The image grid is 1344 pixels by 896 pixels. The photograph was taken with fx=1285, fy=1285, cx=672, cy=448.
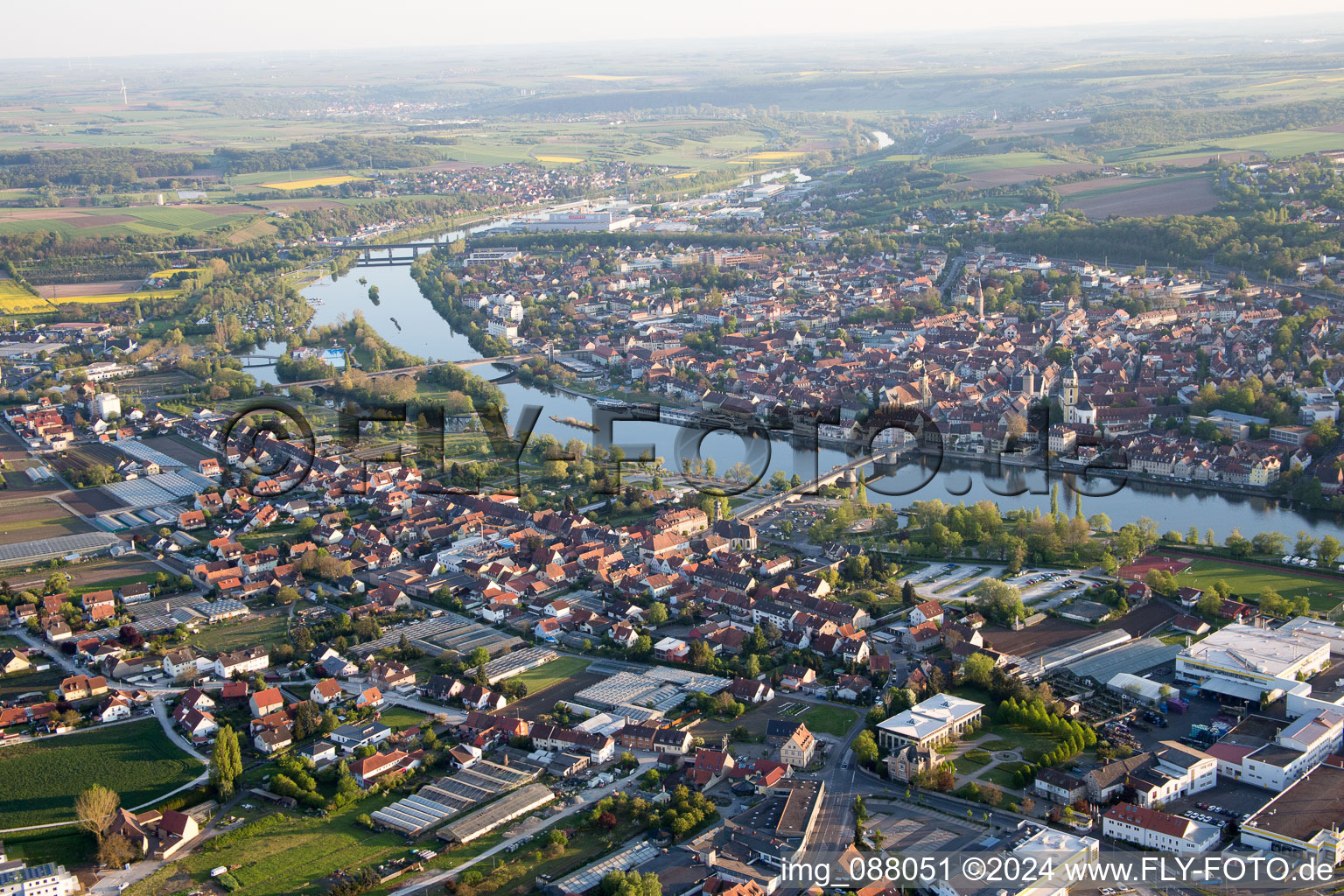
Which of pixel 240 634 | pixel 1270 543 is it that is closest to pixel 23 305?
pixel 240 634

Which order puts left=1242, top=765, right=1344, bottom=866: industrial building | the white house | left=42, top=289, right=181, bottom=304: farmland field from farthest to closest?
1. left=42, top=289, right=181, bottom=304: farmland field
2. the white house
3. left=1242, top=765, right=1344, bottom=866: industrial building

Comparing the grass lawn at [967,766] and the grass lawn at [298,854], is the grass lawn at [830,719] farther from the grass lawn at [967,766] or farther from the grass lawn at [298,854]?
the grass lawn at [298,854]

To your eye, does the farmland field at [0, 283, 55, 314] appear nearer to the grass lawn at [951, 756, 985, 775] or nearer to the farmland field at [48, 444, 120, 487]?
the farmland field at [48, 444, 120, 487]

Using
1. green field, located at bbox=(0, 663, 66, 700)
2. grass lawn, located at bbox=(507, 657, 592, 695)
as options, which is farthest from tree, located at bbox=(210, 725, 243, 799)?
green field, located at bbox=(0, 663, 66, 700)

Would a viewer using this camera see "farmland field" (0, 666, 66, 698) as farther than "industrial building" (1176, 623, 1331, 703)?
Yes

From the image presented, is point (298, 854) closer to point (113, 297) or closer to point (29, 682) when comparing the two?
point (29, 682)

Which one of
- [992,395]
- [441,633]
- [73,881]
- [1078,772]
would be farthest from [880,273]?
[73,881]
